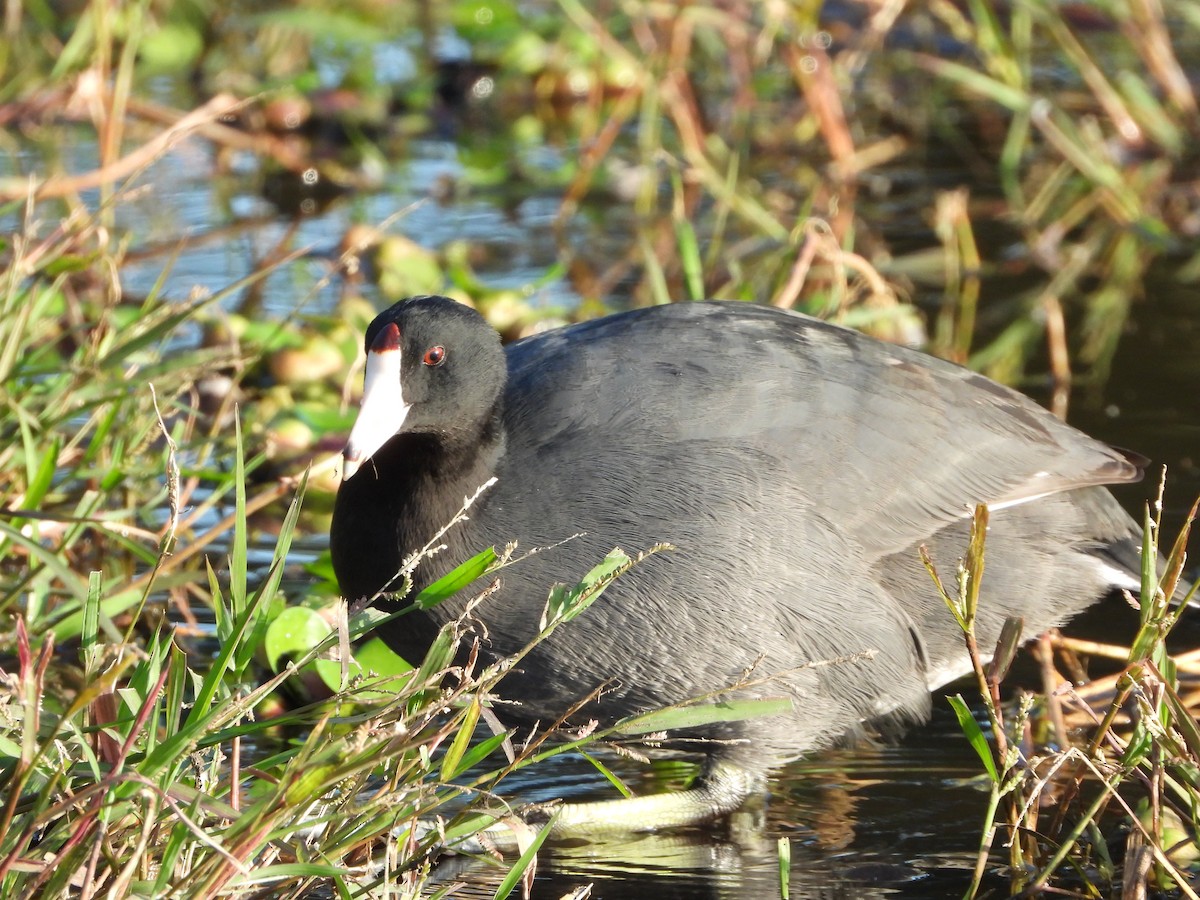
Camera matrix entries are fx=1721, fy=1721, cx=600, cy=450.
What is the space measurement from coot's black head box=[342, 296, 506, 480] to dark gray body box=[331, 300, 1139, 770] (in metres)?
0.01

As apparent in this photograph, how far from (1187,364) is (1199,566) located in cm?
149

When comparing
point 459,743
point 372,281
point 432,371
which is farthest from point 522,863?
point 372,281

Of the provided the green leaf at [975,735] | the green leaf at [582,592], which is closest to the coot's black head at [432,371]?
the green leaf at [582,592]

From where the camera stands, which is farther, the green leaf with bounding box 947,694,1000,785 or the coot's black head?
the coot's black head

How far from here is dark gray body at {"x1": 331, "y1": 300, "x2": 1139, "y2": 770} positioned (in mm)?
3086

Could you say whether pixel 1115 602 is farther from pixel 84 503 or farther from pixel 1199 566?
pixel 84 503

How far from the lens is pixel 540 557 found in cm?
308

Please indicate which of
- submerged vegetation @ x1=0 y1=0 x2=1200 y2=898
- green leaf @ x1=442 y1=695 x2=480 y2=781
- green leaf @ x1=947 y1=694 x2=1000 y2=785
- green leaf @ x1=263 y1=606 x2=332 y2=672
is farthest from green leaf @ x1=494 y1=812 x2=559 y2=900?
green leaf @ x1=263 y1=606 x2=332 y2=672

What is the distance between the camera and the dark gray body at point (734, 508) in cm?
309

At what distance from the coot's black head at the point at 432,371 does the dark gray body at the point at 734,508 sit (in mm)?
12

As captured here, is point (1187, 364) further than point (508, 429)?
Yes

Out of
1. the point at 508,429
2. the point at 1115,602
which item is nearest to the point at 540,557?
the point at 508,429

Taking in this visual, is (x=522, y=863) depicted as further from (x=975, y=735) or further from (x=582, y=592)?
(x=975, y=735)

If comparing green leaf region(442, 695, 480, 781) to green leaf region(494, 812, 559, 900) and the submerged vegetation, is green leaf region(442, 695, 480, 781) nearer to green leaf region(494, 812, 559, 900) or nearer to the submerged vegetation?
the submerged vegetation
